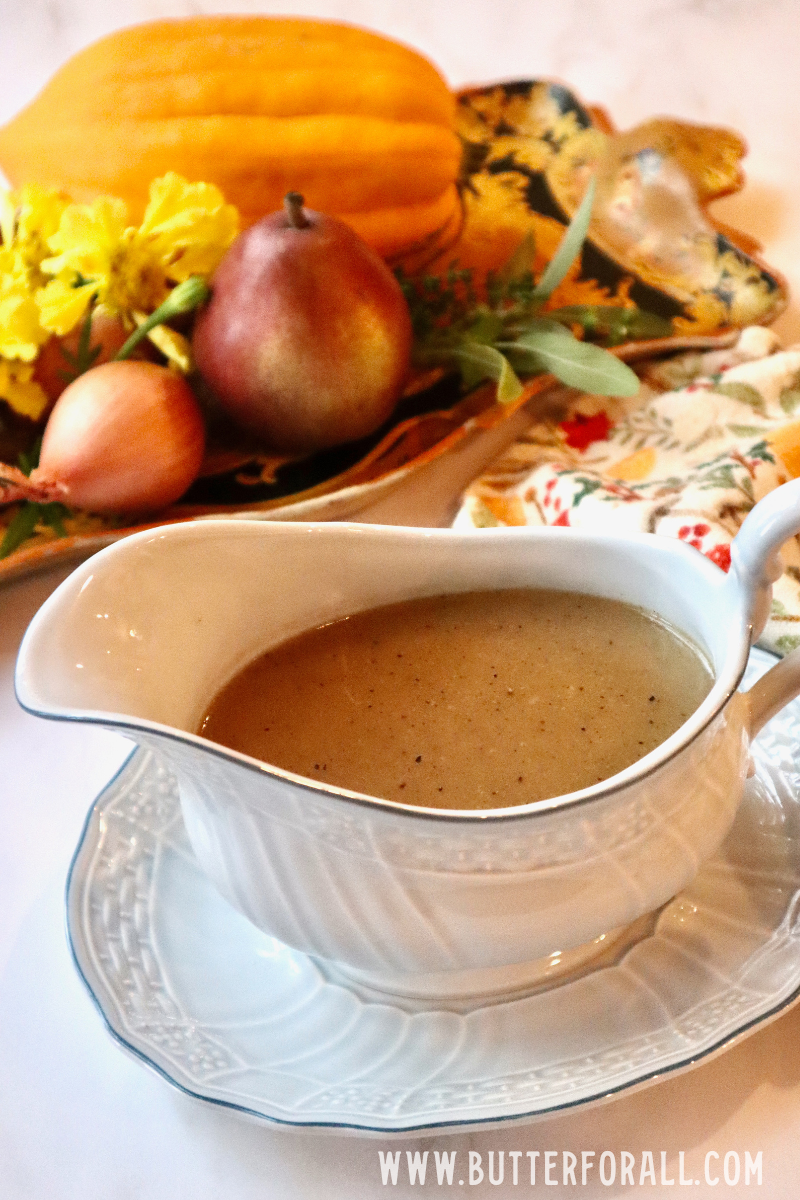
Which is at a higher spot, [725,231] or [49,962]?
[725,231]

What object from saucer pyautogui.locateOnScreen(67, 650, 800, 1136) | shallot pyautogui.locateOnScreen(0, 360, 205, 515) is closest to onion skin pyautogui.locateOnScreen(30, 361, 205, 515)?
shallot pyautogui.locateOnScreen(0, 360, 205, 515)

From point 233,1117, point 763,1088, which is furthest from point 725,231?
point 233,1117

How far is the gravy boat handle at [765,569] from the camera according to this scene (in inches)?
20.2

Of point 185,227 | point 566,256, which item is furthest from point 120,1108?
point 566,256

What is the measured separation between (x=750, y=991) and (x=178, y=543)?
0.40 m

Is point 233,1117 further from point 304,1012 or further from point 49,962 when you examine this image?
point 49,962

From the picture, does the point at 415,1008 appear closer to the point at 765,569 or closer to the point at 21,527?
the point at 765,569

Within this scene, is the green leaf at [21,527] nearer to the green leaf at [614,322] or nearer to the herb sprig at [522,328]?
the herb sprig at [522,328]

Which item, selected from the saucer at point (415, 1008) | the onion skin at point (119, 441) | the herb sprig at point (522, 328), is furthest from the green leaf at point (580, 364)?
the saucer at point (415, 1008)

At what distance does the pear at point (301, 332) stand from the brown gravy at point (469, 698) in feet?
1.18

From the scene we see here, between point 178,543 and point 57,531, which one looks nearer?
point 178,543

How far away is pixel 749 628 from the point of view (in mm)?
552

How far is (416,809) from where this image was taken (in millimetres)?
485

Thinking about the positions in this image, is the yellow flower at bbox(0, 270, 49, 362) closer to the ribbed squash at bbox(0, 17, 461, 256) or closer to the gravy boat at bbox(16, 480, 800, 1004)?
the ribbed squash at bbox(0, 17, 461, 256)
